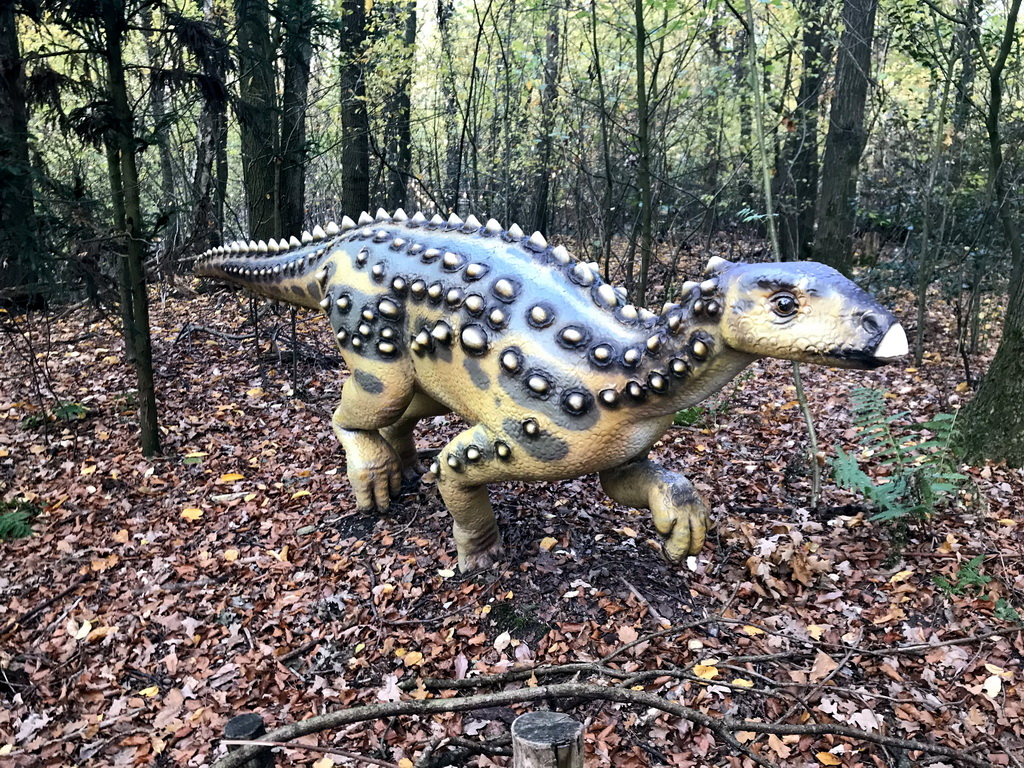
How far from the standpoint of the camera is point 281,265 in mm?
4414

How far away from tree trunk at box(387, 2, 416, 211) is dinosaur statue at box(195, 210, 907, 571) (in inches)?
248

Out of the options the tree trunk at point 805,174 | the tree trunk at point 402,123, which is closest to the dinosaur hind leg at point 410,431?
the tree trunk at point 402,123

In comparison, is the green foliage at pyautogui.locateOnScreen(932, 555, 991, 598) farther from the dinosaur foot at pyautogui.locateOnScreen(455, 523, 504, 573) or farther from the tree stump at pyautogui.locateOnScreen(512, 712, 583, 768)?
the tree stump at pyautogui.locateOnScreen(512, 712, 583, 768)

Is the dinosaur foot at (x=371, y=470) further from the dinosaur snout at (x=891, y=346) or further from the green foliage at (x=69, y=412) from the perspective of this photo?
the green foliage at (x=69, y=412)

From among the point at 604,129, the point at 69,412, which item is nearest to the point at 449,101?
the point at 604,129

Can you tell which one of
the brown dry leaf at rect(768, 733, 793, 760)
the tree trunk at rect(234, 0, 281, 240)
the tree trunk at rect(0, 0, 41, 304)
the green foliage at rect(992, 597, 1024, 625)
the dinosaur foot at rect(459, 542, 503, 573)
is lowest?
the brown dry leaf at rect(768, 733, 793, 760)

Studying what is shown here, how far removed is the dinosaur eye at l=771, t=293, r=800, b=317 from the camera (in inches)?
96.9

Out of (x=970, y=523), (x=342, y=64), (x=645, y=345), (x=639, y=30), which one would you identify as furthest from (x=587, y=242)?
(x=645, y=345)

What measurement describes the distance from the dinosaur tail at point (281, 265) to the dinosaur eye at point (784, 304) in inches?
102

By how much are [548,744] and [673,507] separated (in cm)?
166

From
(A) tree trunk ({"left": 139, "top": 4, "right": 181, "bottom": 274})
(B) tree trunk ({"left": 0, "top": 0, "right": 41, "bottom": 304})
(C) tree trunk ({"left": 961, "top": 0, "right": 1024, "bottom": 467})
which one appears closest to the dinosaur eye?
(C) tree trunk ({"left": 961, "top": 0, "right": 1024, "bottom": 467})

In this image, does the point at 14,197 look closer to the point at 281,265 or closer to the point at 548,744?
the point at 281,265

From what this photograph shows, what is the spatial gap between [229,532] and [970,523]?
15.2 ft

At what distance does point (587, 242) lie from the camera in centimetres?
1209
